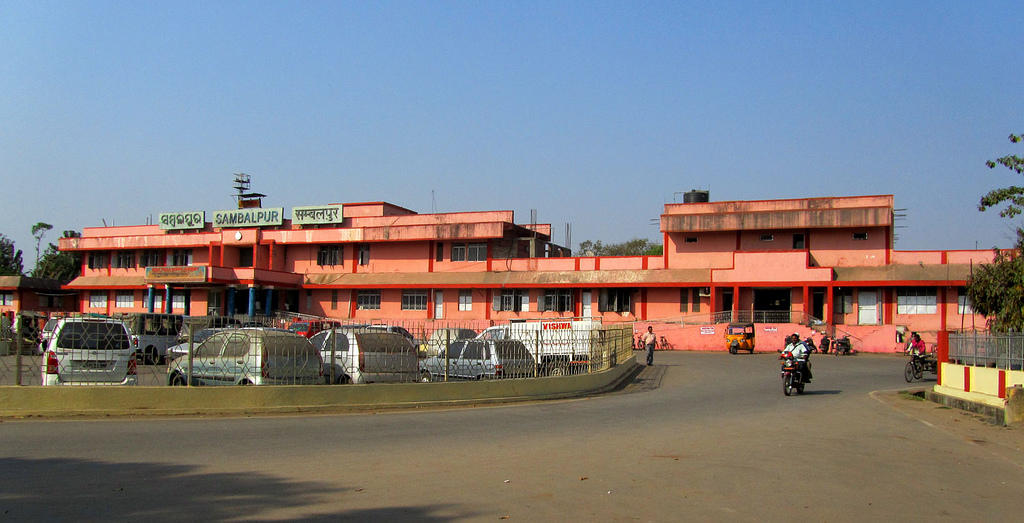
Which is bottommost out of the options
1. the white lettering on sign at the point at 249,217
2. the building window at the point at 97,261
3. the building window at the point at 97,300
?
the building window at the point at 97,300

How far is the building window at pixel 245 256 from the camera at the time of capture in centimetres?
5874

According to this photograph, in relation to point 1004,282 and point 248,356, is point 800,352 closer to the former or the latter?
point 1004,282

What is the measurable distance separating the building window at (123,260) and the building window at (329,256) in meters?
16.2

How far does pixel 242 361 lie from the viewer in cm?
1472

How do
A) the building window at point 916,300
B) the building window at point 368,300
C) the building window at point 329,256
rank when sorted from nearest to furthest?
1. the building window at point 916,300
2. the building window at point 368,300
3. the building window at point 329,256

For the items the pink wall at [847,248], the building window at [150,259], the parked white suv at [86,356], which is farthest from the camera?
the building window at [150,259]

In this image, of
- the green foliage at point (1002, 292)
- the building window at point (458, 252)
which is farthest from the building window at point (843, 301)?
the building window at point (458, 252)

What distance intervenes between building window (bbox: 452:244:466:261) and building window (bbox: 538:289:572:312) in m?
6.30

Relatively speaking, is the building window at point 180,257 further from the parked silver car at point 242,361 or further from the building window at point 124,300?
the parked silver car at point 242,361

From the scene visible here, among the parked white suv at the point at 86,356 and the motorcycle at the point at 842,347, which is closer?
the parked white suv at the point at 86,356

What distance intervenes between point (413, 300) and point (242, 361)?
1573 inches

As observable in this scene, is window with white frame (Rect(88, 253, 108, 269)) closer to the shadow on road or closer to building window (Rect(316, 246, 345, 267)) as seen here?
building window (Rect(316, 246, 345, 267))

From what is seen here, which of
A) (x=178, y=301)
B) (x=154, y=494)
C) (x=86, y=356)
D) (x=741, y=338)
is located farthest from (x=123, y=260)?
(x=154, y=494)

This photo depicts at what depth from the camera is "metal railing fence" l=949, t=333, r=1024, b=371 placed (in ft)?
56.1
